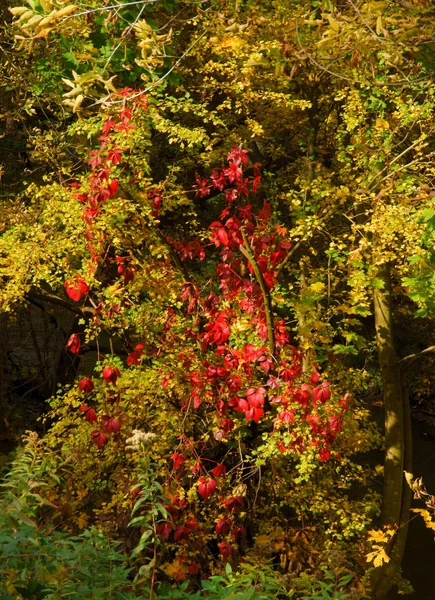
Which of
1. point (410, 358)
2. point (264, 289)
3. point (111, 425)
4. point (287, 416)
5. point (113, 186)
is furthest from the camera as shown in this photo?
point (410, 358)

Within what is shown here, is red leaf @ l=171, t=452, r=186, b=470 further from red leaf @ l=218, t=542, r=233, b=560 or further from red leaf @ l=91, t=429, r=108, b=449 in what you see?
red leaf @ l=218, t=542, r=233, b=560

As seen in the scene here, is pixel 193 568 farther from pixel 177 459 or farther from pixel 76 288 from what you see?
pixel 76 288

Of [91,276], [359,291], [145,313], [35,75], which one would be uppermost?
[35,75]

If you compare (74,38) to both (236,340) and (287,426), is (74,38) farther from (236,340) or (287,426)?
(287,426)

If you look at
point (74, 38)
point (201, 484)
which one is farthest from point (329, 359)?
point (74, 38)

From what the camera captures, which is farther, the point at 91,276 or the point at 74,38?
the point at 91,276

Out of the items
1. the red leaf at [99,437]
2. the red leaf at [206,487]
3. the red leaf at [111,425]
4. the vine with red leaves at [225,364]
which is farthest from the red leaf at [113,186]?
the red leaf at [206,487]

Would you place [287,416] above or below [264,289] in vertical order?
below

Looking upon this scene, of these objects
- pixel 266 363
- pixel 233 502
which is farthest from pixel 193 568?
pixel 266 363

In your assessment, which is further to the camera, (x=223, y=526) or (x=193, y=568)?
(x=193, y=568)

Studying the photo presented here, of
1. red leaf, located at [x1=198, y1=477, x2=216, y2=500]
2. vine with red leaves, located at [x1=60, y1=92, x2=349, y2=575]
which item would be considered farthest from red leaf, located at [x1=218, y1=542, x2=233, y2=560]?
red leaf, located at [x1=198, y1=477, x2=216, y2=500]

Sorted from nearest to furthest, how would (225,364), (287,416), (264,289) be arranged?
(287,416) < (264,289) < (225,364)

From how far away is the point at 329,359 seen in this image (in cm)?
976

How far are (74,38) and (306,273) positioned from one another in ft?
13.2
